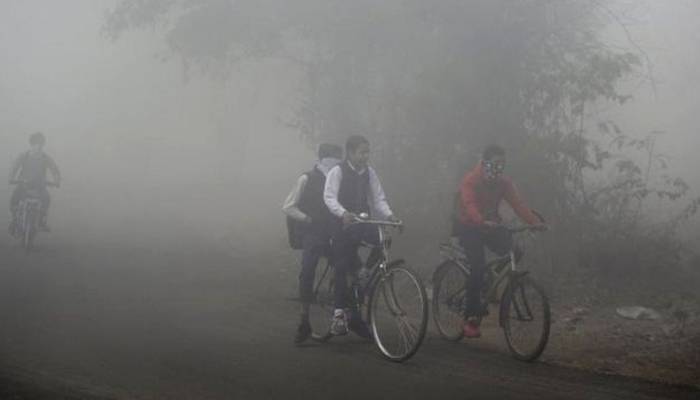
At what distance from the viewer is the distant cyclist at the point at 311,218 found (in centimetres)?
866

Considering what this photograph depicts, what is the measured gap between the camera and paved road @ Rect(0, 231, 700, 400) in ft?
22.2

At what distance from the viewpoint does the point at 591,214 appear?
12.8 metres

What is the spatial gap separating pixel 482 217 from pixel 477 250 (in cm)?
39

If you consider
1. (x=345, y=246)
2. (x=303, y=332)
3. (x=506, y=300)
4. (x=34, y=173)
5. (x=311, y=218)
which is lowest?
(x=303, y=332)

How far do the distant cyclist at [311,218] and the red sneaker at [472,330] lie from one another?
1.66 meters

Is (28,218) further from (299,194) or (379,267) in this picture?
(379,267)

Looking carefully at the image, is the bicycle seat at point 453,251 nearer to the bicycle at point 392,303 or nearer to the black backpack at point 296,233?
the bicycle at point 392,303

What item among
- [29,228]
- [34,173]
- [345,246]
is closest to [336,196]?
[345,246]

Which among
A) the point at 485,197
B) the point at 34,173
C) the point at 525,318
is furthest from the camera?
the point at 34,173

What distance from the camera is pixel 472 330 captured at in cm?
888

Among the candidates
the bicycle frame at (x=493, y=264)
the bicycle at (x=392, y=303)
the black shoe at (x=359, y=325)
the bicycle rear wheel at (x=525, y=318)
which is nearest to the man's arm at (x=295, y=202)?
the bicycle at (x=392, y=303)

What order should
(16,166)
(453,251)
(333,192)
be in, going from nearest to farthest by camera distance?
1. (333,192)
2. (453,251)
3. (16,166)

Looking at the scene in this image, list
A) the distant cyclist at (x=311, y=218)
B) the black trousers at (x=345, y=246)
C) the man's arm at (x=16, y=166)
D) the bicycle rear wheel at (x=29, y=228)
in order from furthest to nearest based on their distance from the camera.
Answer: the man's arm at (x=16, y=166) → the bicycle rear wheel at (x=29, y=228) → the distant cyclist at (x=311, y=218) → the black trousers at (x=345, y=246)

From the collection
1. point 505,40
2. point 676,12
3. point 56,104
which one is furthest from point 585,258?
point 56,104
